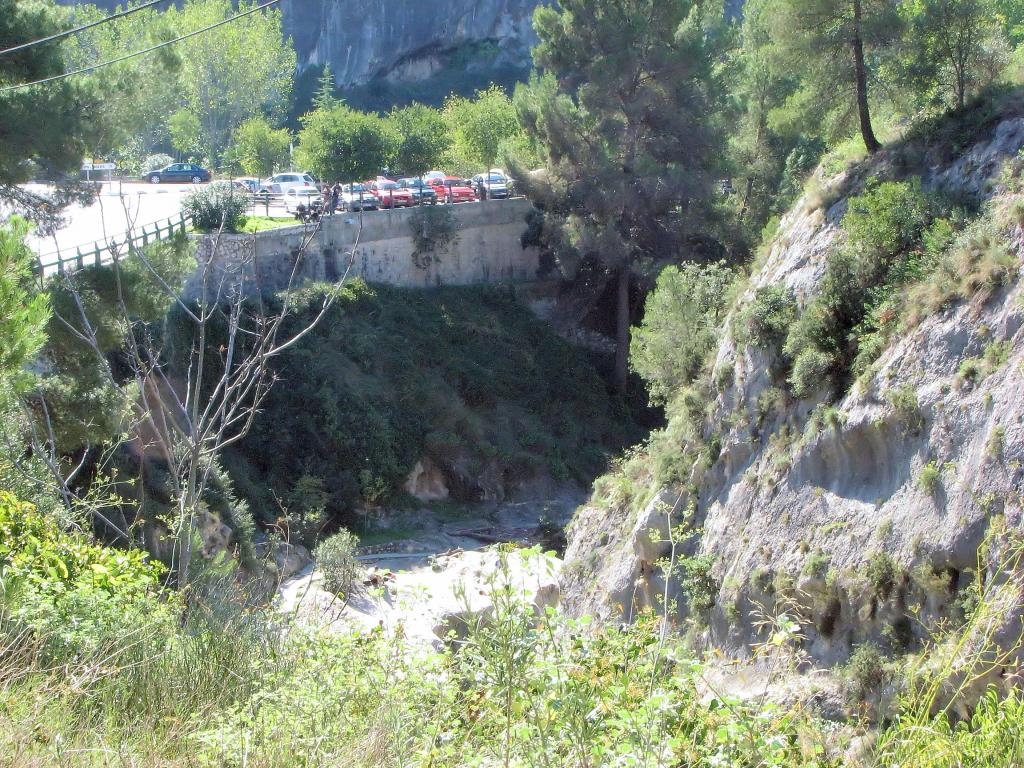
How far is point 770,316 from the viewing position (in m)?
12.9

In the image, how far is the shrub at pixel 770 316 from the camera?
1283 centimetres

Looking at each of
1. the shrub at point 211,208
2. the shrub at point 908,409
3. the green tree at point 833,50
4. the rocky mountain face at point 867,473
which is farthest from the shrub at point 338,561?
the green tree at point 833,50

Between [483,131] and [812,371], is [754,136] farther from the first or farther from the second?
[812,371]

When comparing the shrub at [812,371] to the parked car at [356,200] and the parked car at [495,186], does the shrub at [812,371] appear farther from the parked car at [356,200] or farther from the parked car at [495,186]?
the parked car at [495,186]

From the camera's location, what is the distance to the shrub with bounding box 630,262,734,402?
619 inches

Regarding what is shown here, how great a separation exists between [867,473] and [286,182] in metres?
27.7

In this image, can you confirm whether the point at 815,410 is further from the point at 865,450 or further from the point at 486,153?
the point at 486,153

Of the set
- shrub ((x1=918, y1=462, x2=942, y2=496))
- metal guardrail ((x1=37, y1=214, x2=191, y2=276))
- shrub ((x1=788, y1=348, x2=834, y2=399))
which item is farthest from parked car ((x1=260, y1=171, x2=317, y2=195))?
shrub ((x1=918, y1=462, x2=942, y2=496))

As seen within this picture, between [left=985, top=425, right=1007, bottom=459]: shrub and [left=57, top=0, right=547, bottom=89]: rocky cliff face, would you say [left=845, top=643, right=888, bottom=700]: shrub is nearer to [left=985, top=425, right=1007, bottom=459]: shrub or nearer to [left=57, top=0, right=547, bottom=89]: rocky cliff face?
[left=985, top=425, right=1007, bottom=459]: shrub

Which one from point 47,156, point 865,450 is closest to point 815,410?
point 865,450

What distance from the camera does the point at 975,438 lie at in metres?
9.63

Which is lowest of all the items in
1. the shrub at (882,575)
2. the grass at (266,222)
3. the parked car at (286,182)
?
the shrub at (882,575)

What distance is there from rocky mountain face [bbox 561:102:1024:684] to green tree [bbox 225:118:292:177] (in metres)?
26.9

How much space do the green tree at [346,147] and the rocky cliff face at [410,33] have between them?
108ft
